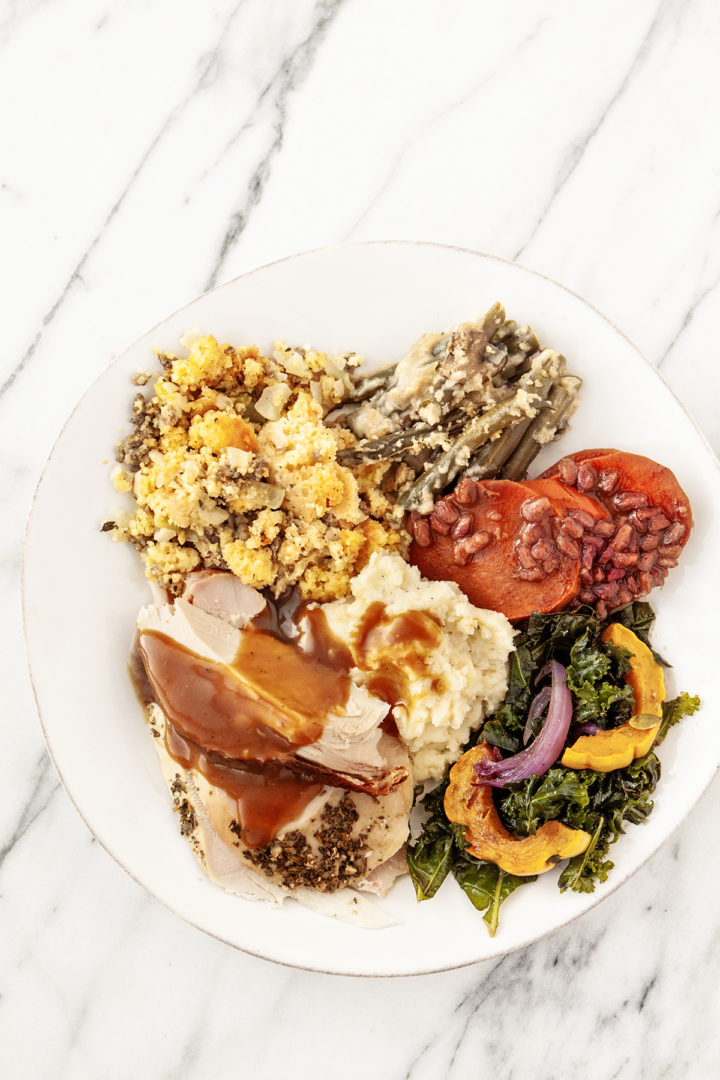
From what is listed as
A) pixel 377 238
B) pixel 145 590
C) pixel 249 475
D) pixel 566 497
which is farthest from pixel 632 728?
pixel 377 238

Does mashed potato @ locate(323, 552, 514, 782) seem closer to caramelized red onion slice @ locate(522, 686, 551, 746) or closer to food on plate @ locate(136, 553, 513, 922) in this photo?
food on plate @ locate(136, 553, 513, 922)

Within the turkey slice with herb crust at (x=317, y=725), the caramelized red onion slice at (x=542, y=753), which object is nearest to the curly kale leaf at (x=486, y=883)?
the caramelized red onion slice at (x=542, y=753)

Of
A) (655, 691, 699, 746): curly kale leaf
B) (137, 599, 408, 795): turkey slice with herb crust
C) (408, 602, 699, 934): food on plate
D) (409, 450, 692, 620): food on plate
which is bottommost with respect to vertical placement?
(137, 599, 408, 795): turkey slice with herb crust

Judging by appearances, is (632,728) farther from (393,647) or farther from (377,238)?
(377,238)

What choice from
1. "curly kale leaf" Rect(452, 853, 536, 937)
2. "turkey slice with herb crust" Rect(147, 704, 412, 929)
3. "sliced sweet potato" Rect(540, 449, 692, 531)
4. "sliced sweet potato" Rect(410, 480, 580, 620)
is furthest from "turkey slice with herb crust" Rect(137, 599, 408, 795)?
"sliced sweet potato" Rect(540, 449, 692, 531)

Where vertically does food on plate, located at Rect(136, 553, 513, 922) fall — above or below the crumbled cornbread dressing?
below

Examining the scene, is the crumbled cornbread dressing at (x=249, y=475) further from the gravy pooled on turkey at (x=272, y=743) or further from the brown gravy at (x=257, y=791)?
the brown gravy at (x=257, y=791)
